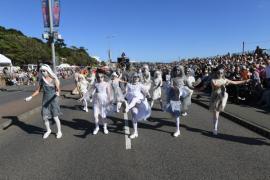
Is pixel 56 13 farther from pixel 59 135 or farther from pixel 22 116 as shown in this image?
pixel 59 135

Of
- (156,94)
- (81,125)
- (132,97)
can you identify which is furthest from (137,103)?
(156,94)

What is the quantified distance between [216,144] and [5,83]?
3600 cm

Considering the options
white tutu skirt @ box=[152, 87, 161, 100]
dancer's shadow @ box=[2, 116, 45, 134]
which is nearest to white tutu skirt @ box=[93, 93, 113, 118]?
dancer's shadow @ box=[2, 116, 45, 134]

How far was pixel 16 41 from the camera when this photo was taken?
81.0m

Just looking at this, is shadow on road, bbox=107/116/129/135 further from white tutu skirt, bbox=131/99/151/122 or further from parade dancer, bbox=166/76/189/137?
parade dancer, bbox=166/76/189/137

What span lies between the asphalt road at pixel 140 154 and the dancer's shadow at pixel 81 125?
0.03 metres

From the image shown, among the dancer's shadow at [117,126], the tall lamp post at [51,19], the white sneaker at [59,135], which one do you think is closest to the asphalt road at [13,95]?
the tall lamp post at [51,19]

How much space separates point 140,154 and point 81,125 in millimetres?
3973

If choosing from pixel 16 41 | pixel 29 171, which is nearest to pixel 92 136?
pixel 29 171

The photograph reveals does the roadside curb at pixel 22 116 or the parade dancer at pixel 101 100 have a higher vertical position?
the parade dancer at pixel 101 100

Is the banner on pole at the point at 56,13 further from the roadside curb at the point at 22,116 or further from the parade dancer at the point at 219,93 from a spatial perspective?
the parade dancer at the point at 219,93

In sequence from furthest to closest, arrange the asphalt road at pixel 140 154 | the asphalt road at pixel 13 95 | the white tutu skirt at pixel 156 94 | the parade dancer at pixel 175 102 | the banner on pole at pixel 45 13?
the banner on pole at pixel 45 13 → the asphalt road at pixel 13 95 → the white tutu skirt at pixel 156 94 → the parade dancer at pixel 175 102 → the asphalt road at pixel 140 154

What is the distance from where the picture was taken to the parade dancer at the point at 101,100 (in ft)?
29.7

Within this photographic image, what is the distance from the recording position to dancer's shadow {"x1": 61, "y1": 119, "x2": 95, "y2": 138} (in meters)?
9.27
